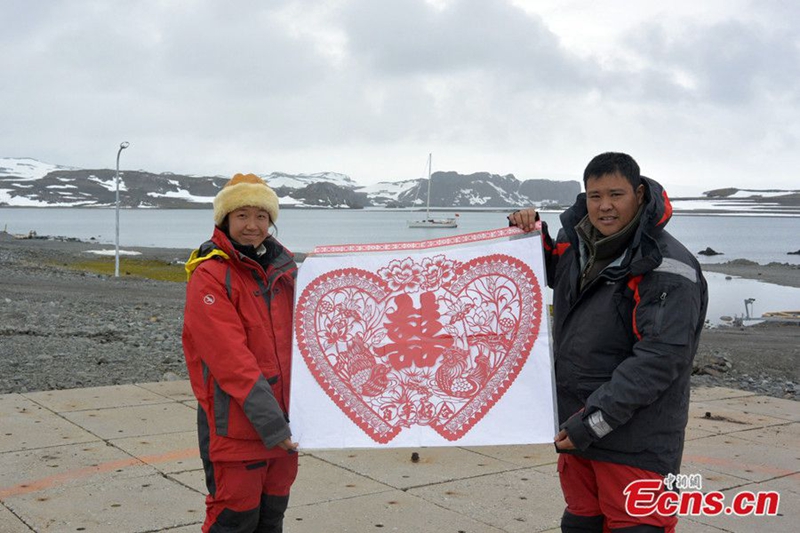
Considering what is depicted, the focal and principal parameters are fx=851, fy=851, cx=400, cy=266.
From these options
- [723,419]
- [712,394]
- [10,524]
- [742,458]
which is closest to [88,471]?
[10,524]

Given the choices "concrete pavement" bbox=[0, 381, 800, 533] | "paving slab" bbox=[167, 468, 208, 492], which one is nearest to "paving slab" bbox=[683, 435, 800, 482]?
"concrete pavement" bbox=[0, 381, 800, 533]

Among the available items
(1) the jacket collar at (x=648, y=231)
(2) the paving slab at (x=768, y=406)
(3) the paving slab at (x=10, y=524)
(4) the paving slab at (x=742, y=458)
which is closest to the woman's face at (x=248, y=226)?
(1) the jacket collar at (x=648, y=231)

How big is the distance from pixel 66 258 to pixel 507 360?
41.6 meters

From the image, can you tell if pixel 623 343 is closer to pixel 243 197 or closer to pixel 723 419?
pixel 243 197

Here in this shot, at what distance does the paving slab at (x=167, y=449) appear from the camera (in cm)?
597

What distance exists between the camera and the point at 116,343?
12227 millimetres

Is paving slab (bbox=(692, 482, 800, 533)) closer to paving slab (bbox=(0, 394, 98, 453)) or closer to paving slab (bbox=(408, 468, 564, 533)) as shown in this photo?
paving slab (bbox=(408, 468, 564, 533))

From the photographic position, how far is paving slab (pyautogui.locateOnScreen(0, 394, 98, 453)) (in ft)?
21.0

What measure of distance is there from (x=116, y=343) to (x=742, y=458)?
8.83 meters

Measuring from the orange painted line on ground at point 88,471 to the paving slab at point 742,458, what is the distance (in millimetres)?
3747

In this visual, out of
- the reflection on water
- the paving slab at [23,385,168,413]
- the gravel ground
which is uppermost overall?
the paving slab at [23,385,168,413]

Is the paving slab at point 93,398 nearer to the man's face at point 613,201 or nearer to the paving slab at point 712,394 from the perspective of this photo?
the paving slab at point 712,394

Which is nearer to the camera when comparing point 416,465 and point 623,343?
point 623,343

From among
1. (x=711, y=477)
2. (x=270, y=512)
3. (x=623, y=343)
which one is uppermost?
(x=623, y=343)
